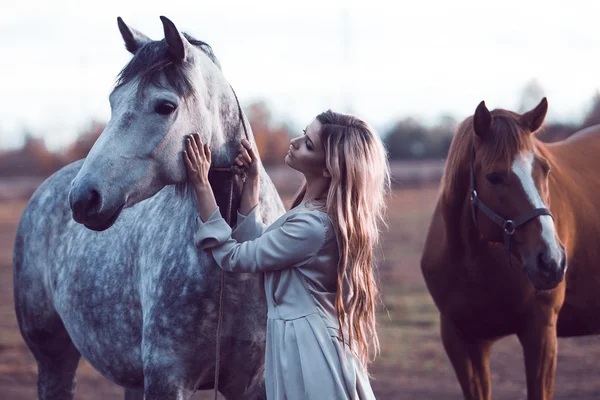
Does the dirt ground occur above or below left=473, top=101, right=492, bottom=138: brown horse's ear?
below

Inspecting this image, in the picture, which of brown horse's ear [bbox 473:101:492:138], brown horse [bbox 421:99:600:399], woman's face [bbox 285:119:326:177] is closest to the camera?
woman's face [bbox 285:119:326:177]

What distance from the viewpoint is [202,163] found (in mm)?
→ 2219

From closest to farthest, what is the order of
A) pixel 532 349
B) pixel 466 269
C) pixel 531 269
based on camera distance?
pixel 531 269, pixel 532 349, pixel 466 269

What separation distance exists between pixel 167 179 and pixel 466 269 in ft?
6.54

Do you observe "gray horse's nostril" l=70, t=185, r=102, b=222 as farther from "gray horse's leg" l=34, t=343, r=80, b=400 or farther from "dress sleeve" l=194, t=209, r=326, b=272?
"gray horse's leg" l=34, t=343, r=80, b=400

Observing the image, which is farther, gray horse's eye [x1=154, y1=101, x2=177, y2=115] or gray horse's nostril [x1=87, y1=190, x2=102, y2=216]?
gray horse's eye [x1=154, y1=101, x2=177, y2=115]

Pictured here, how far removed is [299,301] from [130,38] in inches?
41.2

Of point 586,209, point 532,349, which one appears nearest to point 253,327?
point 532,349

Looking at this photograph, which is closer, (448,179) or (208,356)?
(208,356)

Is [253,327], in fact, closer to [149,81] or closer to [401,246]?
[149,81]

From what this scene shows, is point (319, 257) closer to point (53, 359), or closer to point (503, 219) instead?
point (503, 219)

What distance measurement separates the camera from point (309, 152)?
2270 mm

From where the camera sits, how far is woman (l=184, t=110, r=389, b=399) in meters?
2.16

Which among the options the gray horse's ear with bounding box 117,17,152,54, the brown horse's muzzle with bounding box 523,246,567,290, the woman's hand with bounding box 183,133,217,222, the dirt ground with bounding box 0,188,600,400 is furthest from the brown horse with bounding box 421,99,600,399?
the gray horse's ear with bounding box 117,17,152,54
